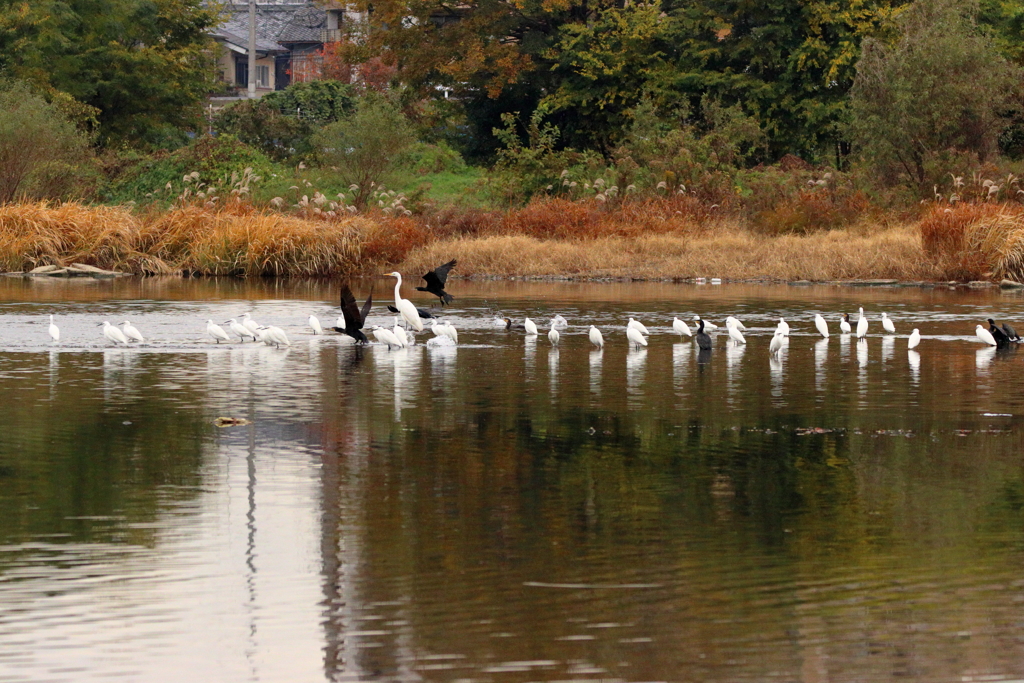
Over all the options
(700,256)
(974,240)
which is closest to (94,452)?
(974,240)

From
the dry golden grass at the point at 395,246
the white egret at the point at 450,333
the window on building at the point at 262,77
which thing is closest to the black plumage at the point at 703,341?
the white egret at the point at 450,333

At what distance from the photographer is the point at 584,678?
5801 mm

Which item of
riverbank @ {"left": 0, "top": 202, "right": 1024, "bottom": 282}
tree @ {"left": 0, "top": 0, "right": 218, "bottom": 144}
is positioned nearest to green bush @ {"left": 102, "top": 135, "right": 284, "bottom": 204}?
tree @ {"left": 0, "top": 0, "right": 218, "bottom": 144}

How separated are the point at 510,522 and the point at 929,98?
32.7 meters

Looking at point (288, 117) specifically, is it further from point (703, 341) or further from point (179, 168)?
point (703, 341)

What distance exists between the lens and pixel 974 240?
3241cm

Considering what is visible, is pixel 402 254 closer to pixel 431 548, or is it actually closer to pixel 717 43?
pixel 717 43

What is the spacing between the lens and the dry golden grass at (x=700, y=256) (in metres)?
A: 33.8

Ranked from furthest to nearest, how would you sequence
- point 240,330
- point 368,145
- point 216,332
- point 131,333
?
point 368,145
point 240,330
point 216,332
point 131,333

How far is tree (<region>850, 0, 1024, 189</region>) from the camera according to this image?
3872 centimetres

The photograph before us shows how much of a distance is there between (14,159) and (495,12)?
653 inches

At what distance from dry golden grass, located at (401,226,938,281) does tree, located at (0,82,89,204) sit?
11.4 m

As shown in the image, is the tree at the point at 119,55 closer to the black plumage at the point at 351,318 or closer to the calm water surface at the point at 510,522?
the black plumage at the point at 351,318

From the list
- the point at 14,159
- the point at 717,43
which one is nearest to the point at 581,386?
the point at 14,159
